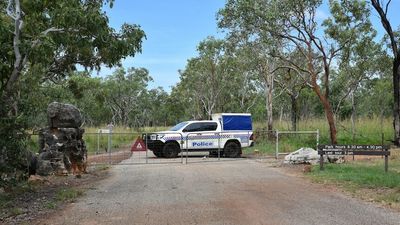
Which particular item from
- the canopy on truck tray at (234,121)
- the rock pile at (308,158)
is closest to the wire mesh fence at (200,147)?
the canopy on truck tray at (234,121)

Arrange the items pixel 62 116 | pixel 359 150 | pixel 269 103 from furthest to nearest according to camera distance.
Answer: pixel 269 103
pixel 62 116
pixel 359 150

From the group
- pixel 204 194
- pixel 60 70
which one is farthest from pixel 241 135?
pixel 204 194

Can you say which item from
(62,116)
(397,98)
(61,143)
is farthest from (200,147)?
(397,98)

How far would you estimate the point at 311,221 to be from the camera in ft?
27.8

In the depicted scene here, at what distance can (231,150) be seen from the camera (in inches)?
998

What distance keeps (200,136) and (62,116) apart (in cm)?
963

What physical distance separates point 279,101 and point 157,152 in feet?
140

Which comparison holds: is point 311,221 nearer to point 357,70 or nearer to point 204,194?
point 204,194

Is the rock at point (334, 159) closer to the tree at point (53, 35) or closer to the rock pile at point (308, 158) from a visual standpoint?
the rock pile at point (308, 158)

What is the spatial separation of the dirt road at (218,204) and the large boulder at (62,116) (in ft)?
8.73

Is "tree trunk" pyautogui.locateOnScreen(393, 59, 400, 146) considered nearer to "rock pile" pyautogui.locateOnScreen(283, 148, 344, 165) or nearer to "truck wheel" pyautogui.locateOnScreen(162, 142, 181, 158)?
"rock pile" pyautogui.locateOnScreen(283, 148, 344, 165)

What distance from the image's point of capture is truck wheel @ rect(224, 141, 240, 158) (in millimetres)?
25281

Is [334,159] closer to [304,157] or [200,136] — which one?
[304,157]

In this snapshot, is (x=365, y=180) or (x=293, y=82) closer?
(x=365, y=180)
